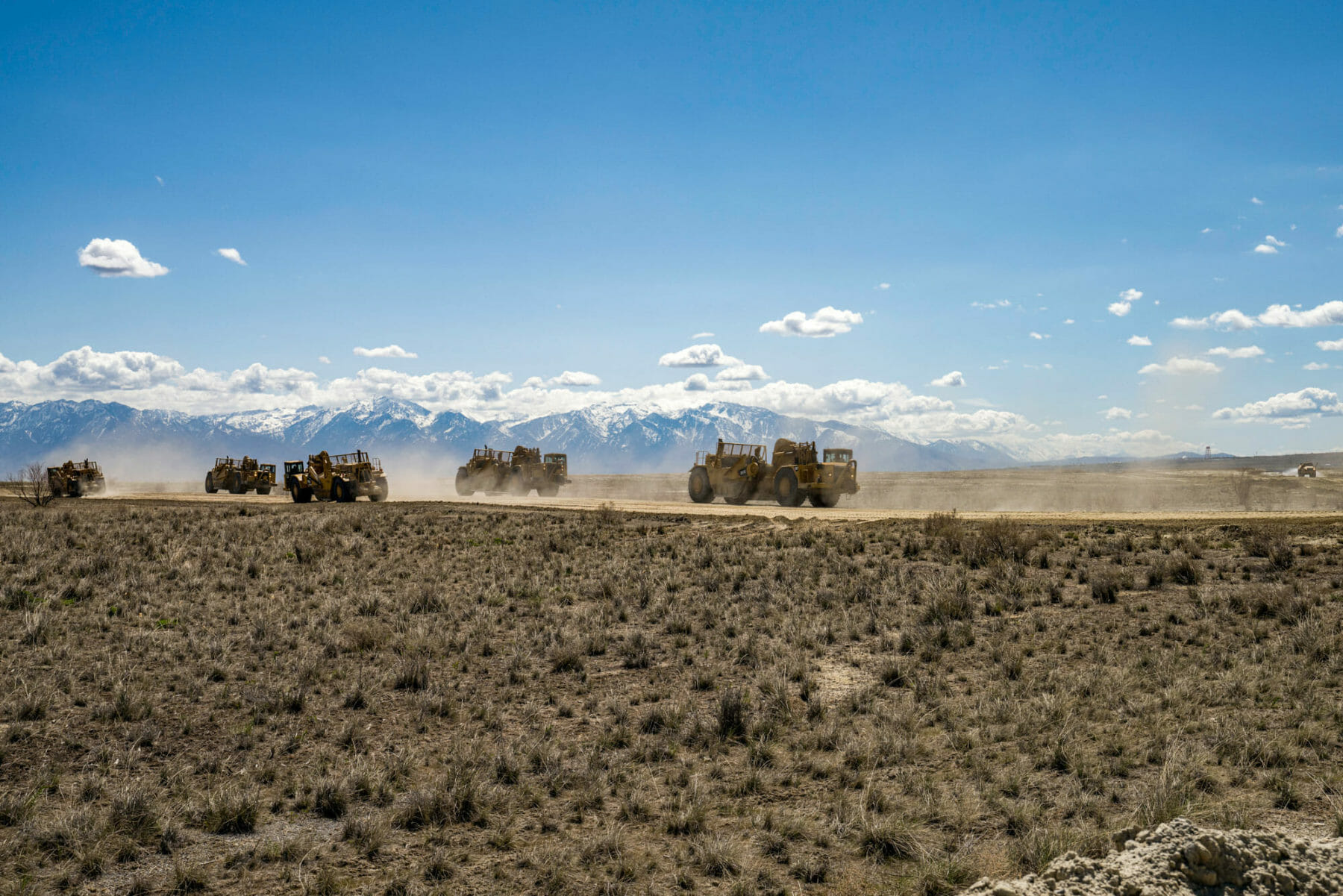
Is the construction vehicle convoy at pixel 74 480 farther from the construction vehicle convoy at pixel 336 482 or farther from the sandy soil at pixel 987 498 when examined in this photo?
the construction vehicle convoy at pixel 336 482

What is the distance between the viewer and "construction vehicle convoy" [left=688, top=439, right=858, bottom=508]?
122 feet

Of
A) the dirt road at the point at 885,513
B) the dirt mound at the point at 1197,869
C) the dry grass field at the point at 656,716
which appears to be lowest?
the dry grass field at the point at 656,716

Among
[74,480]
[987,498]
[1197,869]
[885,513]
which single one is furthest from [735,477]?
[74,480]

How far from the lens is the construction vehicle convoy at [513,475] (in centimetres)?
5275

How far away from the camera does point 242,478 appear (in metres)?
56.6

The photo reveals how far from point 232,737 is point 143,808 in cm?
209

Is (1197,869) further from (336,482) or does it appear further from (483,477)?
(483,477)

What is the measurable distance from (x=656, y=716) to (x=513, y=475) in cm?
4421

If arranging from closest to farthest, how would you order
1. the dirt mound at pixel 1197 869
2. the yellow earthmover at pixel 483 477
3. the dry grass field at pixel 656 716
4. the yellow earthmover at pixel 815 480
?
the dirt mound at pixel 1197 869, the dry grass field at pixel 656 716, the yellow earthmover at pixel 815 480, the yellow earthmover at pixel 483 477

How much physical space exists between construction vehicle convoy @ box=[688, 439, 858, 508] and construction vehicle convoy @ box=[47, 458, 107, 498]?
42086 mm

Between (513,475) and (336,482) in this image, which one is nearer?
(336,482)

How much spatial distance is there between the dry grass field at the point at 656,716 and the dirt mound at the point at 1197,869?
957 mm

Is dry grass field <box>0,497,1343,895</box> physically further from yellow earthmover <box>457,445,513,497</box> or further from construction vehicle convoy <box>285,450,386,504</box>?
yellow earthmover <box>457,445,513,497</box>

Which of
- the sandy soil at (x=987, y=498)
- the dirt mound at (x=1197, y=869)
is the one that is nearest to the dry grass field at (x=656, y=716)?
the dirt mound at (x=1197, y=869)
